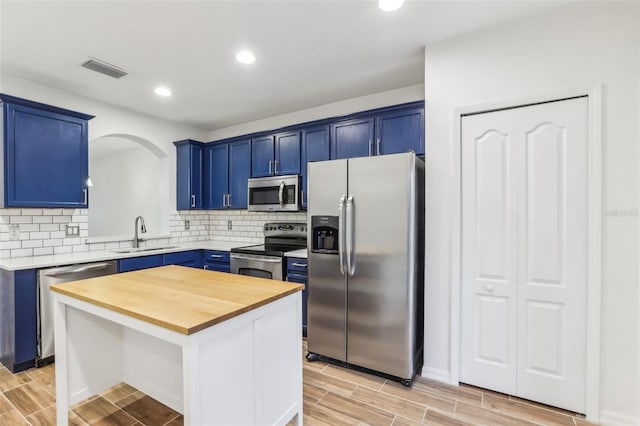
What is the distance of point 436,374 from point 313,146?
8.58 feet

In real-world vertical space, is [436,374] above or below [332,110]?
below

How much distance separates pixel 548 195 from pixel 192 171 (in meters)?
4.17

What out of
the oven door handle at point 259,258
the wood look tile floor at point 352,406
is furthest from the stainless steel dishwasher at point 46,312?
the oven door handle at point 259,258

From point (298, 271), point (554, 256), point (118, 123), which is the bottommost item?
point (298, 271)

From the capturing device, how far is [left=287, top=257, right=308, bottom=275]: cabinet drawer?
319 cm

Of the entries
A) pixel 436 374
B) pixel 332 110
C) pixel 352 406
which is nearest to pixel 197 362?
pixel 352 406

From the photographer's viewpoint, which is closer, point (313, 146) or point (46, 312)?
point (46, 312)

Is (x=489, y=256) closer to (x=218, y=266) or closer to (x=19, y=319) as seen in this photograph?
(x=218, y=266)

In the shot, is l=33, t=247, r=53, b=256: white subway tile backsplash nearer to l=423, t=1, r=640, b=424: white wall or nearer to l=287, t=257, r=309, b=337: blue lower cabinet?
l=287, t=257, r=309, b=337: blue lower cabinet

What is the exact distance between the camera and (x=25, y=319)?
8.50 ft

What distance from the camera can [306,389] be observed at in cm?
231

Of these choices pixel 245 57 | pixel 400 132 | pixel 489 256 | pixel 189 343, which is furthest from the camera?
pixel 400 132

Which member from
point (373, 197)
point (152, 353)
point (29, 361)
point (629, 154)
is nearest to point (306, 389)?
point (152, 353)

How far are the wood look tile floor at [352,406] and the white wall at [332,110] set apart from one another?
8.87 feet
